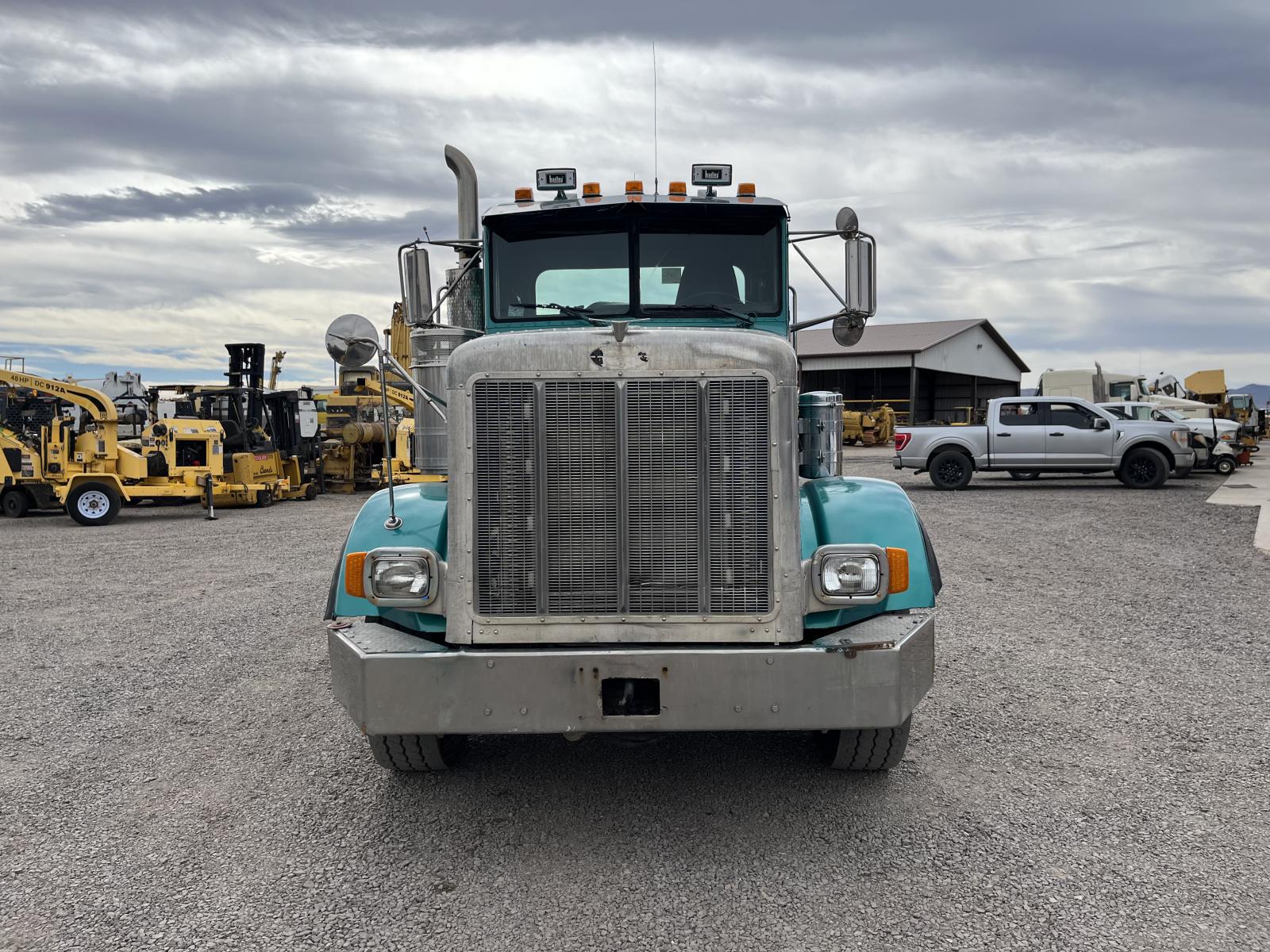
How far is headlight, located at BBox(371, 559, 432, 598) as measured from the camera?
11.8ft

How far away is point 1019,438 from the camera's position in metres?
18.2

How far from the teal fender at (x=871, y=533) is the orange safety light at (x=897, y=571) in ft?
0.10

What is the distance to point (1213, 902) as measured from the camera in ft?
10.2

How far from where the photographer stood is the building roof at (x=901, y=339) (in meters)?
43.7

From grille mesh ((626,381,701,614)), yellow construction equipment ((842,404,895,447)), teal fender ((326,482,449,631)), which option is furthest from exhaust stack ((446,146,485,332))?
yellow construction equipment ((842,404,895,447))

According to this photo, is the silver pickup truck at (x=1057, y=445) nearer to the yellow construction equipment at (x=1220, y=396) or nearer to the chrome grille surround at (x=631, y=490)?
the chrome grille surround at (x=631, y=490)

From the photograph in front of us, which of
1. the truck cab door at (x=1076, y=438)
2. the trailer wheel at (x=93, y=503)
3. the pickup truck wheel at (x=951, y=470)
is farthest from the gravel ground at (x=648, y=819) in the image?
the truck cab door at (x=1076, y=438)

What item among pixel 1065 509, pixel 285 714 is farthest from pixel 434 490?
pixel 1065 509

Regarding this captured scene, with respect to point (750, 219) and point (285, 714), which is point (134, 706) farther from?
point (750, 219)

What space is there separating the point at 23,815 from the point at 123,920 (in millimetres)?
1192

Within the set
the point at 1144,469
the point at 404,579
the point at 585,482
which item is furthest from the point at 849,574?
the point at 1144,469

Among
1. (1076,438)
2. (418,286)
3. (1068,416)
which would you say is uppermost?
(418,286)

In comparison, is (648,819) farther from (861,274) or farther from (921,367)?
(921,367)

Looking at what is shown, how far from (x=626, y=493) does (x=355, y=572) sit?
1.16m
